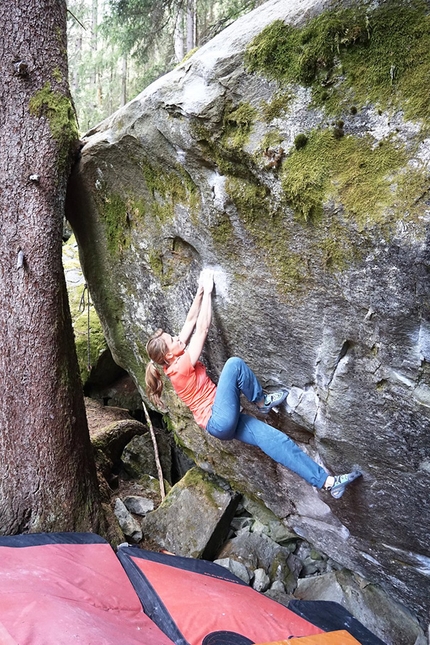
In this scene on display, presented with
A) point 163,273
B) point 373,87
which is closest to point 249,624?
point 163,273

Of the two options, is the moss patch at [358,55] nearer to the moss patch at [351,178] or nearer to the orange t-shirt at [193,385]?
the moss patch at [351,178]

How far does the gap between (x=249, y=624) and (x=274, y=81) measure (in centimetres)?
450

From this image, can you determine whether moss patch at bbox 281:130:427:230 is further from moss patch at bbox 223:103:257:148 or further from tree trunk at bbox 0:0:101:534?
tree trunk at bbox 0:0:101:534

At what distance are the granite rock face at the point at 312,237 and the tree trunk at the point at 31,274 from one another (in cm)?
66

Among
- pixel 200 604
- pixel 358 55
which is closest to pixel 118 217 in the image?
pixel 358 55

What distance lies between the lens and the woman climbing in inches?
169

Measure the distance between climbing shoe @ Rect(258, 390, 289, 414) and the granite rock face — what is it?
0.47ft

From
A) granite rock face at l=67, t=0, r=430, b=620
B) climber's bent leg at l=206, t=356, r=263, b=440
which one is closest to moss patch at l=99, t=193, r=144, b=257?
granite rock face at l=67, t=0, r=430, b=620

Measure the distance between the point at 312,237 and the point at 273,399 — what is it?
164 centimetres

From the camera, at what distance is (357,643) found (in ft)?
13.0

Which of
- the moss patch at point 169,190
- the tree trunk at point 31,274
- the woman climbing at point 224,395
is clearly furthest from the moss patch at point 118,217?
the woman climbing at point 224,395

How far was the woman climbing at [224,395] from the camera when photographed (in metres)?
4.29

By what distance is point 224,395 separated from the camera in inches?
169

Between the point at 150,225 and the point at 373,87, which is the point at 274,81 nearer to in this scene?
the point at 373,87
